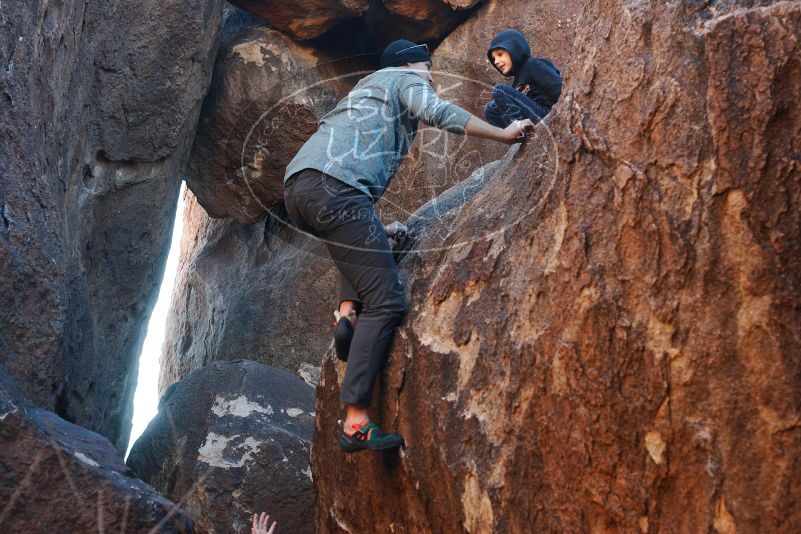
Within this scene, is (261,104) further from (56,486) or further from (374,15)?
(56,486)

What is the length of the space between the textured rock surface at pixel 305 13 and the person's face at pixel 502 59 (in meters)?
2.66

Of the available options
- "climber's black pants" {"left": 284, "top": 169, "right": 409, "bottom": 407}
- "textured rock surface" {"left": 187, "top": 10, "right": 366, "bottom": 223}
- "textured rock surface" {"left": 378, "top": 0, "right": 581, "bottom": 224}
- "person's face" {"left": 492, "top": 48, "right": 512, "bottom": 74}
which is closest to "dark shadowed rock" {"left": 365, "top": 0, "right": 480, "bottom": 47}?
"textured rock surface" {"left": 378, "top": 0, "right": 581, "bottom": 224}

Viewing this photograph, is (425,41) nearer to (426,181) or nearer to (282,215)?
(426,181)

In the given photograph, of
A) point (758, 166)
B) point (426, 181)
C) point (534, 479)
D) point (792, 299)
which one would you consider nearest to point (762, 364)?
point (792, 299)

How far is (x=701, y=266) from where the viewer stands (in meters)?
3.54

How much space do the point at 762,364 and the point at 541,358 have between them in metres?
0.80

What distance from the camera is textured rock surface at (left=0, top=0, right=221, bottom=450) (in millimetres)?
5312

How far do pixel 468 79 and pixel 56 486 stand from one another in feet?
14.9

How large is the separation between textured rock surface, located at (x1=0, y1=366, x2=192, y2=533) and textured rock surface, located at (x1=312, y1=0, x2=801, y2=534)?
1.51 meters

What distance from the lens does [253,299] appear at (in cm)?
876

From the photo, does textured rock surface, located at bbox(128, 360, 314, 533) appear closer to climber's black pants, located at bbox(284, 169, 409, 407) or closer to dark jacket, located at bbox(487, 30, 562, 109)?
climber's black pants, located at bbox(284, 169, 409, 407)

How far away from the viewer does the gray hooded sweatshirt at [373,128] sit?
4500mm

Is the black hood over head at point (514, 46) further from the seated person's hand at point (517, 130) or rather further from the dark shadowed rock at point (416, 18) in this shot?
the dark shadowed rock at point (416, 18)

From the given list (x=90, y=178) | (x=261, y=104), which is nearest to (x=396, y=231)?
(x=90, y=178)
